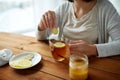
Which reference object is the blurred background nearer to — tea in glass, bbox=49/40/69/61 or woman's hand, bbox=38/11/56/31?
woman's hand, bbox=38/11/56/31

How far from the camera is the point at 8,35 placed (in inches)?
58.0

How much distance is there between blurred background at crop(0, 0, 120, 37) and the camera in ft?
7.90

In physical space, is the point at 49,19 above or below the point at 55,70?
above

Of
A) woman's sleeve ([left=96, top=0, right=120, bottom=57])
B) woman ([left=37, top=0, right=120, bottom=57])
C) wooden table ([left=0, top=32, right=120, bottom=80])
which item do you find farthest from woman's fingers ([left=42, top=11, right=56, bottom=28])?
woman's sleeve ([left=96, top=0, right=120, bottom=57])

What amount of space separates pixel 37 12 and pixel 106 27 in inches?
54.7

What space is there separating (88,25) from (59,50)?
15.4 inches

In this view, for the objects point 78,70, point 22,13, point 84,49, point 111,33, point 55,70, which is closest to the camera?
point 78,70

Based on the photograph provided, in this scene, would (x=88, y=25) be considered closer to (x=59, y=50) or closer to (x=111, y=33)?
(x=111, y=33)

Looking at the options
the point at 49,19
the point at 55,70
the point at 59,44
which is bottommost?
the point at 55,70

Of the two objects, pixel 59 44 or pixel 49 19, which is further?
pixel 49 19

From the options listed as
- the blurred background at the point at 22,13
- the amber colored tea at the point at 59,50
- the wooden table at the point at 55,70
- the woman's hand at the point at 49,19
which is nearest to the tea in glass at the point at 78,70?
the wooden table at the point at 55,70

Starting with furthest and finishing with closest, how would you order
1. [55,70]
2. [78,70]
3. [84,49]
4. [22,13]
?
[22,13] → [84,49] → [55,70] → [78,70]

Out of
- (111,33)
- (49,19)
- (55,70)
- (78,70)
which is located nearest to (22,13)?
(49,19)

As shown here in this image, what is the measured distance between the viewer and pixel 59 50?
98 cm
